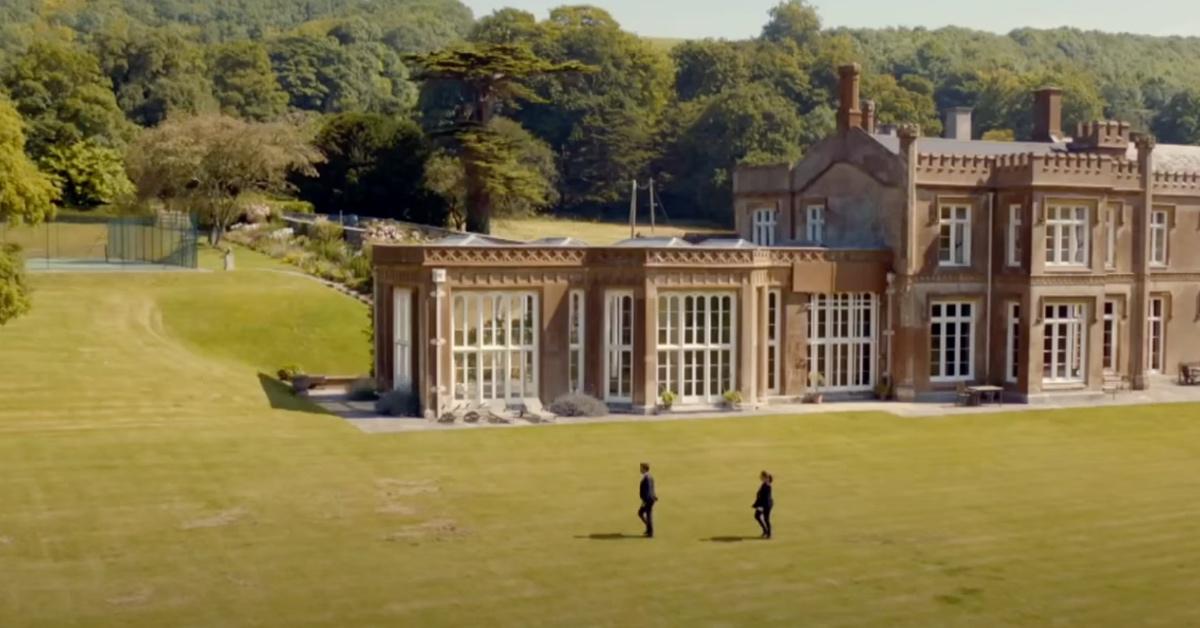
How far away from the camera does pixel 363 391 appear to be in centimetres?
3756

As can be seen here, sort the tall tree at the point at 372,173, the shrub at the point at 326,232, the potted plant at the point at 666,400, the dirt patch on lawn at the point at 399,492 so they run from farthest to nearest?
the tall tree at the point at 372,173 → the shrub at the point at 326,232 → the potted plant at the point at 666,400 → the dirt patch on lawn at the point at 399,492

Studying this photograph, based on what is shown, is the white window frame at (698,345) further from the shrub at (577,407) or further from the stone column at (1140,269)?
the stone column at (1140,269)

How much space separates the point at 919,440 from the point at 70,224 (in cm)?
4438

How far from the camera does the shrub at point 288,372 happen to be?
39469mm

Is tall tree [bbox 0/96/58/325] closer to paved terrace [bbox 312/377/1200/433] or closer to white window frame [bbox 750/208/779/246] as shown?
paved terrace [bbox 312/377/1200/433]

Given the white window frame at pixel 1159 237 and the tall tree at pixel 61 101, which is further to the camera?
the tall tree at pixel 61 101

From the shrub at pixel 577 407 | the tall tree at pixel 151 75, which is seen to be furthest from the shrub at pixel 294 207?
the shrub at pixel 577 407

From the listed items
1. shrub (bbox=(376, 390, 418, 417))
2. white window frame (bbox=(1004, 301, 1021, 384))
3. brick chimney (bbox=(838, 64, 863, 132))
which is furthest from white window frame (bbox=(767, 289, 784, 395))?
shrub (bbox=(376, 390, 418, 417))

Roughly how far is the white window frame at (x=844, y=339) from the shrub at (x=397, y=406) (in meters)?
11.0

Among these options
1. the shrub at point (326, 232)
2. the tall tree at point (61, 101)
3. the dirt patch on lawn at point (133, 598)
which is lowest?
the dirt patch on lawn at point (133, 598)

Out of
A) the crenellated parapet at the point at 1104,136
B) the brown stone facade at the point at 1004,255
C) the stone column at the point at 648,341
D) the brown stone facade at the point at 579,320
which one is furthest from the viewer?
the crenellated parapet at the point at 1104,136

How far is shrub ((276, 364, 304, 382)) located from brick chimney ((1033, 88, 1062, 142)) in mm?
25179

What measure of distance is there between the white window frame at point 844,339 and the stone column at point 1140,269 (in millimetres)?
8062

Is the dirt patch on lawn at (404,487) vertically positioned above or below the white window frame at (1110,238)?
below
